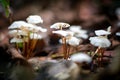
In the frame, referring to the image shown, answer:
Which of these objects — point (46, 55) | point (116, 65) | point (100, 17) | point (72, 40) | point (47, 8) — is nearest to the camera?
point (116, 65)

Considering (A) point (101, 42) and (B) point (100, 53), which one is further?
(B) point (100, 53)

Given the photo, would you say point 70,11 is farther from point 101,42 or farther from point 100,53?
point 101,42

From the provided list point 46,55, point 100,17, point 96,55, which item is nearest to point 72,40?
point 96,55

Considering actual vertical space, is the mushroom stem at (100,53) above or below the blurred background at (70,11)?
below

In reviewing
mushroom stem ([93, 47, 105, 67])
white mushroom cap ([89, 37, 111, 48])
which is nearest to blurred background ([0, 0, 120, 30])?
mushroom stem ([93, 47, 105, 67])

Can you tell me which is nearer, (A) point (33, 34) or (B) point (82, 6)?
(A) point (33, 34)

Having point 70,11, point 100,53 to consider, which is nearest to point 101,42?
point 100,53

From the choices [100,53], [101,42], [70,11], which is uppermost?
[70,11]

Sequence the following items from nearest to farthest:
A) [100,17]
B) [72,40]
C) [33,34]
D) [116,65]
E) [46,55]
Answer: [116,65], [72,40], [33,34], [46,55], [100,17]

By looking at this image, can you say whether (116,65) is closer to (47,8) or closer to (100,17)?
(100,17)

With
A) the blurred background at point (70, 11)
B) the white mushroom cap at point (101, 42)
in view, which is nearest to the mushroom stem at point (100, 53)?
the white mushroom cap at point (101, 42)

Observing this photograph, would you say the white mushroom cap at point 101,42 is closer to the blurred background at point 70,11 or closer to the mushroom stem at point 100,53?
the mushroom stem at point 100,53
